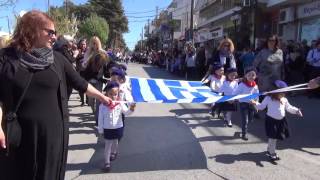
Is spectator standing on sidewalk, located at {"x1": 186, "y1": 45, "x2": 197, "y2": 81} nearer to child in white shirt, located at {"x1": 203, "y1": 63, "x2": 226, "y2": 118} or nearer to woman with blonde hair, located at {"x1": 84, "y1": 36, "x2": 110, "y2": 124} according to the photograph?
child in white shirt, located at {"x1": 203, "y1": 63, "x2": 226, "y2": 118}

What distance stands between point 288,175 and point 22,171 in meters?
4.14

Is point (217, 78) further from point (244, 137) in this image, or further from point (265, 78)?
point (244, 137)

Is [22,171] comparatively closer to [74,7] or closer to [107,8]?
[107,8]

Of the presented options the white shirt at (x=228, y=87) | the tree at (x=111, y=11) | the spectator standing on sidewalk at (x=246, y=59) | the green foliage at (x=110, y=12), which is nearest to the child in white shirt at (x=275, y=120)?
the white shirt at (x=228, y=87)

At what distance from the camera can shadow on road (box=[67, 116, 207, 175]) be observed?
285 inches

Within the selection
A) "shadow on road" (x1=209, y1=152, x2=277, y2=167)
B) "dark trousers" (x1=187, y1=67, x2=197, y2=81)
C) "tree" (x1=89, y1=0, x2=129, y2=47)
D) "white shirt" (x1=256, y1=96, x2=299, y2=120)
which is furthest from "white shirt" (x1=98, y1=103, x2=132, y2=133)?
"tree" (x1=89, y1=0, x2=129, y2=47)

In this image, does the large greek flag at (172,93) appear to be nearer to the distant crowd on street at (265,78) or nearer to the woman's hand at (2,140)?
the distant crowd on street at (265,78)

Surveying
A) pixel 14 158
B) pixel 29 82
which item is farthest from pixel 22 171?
pixel 29 82

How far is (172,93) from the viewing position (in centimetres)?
802

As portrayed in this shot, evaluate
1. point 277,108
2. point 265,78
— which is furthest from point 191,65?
point 277,108

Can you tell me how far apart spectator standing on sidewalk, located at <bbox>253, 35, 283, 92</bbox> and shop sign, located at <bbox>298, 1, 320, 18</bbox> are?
465 inches

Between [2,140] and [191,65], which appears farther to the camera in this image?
[191,65]

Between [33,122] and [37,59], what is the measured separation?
49 centimetres

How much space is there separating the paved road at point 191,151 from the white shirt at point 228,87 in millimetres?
798
